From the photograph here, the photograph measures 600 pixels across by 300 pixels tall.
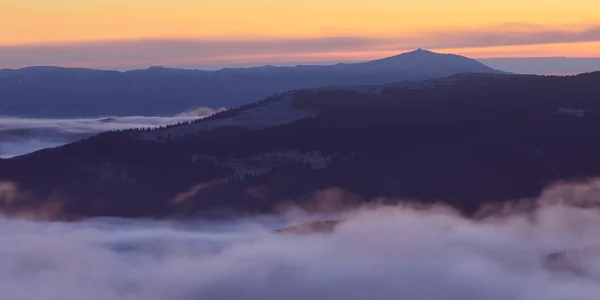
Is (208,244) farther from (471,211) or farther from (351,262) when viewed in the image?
(471,211)

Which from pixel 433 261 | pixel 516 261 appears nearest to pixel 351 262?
pixel 433 261

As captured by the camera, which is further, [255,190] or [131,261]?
[255,190]

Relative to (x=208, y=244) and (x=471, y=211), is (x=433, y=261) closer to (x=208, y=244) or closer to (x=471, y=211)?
(x=208, y=244)

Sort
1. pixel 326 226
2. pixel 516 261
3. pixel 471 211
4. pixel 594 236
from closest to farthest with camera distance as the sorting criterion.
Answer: pixel 516 261, pixel 594 236, pixel 326 226, pixel 471 211

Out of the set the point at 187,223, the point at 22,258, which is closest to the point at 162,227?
the point at 187,223

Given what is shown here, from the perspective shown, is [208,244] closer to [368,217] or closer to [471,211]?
[368,217]

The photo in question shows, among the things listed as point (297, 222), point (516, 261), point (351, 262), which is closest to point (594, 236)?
point (516, 261)

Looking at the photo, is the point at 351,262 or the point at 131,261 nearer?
the point at 351,262

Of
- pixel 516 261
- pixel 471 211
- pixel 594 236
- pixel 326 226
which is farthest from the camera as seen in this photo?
pixel 471 211
